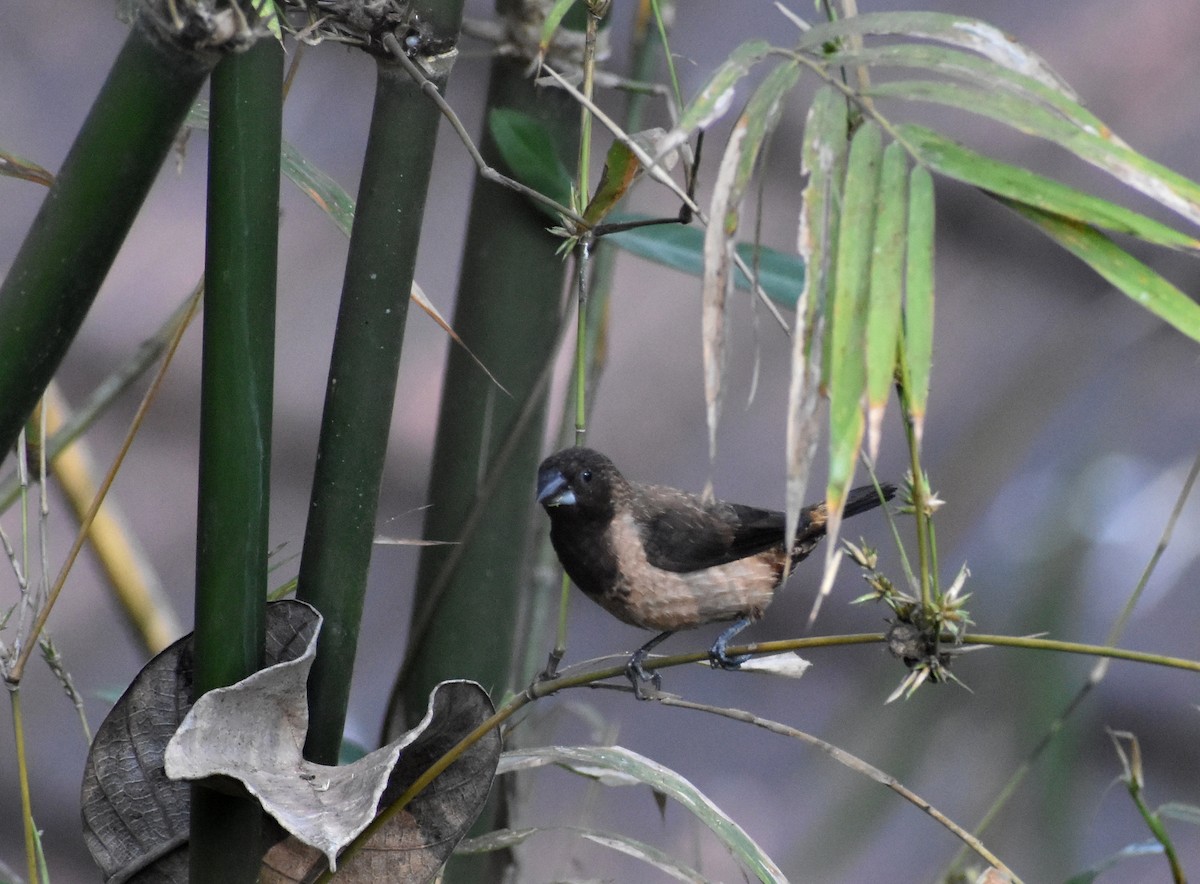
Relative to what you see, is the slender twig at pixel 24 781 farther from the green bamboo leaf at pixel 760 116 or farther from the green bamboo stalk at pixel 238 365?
the green bamboo leaf at pixel 760 116

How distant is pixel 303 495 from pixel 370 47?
1.44 metres

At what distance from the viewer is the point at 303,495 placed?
90.5 inches

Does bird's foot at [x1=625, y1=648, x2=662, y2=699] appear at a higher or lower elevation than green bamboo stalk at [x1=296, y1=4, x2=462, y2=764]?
lower

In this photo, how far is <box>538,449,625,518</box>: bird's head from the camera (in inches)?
58.5

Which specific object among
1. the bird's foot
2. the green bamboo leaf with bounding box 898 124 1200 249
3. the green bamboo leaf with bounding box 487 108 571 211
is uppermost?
the green bamboo leaf with bounding box 487 108 571 211

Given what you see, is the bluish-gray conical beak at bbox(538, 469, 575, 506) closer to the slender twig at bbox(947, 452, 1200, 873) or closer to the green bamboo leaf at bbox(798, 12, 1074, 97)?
the slender twig at bbox(947, 452, 1200, 873)

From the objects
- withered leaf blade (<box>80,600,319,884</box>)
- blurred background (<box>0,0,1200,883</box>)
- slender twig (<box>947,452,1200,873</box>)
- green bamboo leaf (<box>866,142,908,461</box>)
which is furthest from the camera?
blurred background (<box>0,0,1200,883</box>)

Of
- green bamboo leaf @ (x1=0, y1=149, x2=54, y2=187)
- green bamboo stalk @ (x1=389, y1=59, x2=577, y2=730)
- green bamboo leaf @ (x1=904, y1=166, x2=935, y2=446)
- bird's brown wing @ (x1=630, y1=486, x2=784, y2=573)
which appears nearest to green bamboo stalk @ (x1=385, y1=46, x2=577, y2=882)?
green bamboo stalk @ (x1=389, y1=59, x2=577, y2=730)

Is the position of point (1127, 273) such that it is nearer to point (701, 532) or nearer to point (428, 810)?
point (428, 810)

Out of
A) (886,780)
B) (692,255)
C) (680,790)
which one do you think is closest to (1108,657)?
(886,780)

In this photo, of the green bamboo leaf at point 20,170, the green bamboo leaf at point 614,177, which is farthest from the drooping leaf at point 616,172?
the green bamboo leaf at point 20,170

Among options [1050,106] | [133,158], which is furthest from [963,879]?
[133,158]

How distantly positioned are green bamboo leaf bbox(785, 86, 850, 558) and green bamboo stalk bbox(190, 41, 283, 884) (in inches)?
15.1

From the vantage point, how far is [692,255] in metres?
1.54
